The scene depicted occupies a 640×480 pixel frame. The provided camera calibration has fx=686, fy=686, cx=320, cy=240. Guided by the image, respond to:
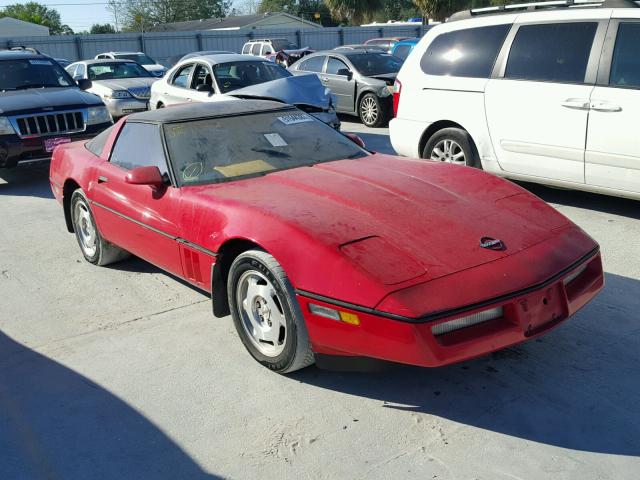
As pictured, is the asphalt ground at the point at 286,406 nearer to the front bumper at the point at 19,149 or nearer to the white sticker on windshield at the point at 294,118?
the white sticker on windshield at the point at 294,118

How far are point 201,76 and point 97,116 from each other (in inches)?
86.6

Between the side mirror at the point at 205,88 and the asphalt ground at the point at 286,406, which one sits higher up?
the side mirror at the point at 205,88

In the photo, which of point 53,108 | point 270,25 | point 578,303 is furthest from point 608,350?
point 270,25

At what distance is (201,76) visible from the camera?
11000 millimetres

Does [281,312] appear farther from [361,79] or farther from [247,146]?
[361,79]

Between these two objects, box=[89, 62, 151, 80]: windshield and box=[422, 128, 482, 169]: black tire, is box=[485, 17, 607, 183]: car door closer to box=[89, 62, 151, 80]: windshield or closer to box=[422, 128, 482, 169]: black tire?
box=[422, 128, 482, 169]: black tire

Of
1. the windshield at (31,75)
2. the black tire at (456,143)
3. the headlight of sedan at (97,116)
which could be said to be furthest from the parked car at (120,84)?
the black tire at (456,143)

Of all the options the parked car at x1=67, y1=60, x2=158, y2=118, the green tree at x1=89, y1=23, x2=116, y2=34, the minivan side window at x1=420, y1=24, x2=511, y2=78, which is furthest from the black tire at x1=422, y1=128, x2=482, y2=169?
the green tree at x1=89, y1=23, x2=116, y2=34

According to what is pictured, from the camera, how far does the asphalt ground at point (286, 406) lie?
2881 mm

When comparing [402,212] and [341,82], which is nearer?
[402,212]

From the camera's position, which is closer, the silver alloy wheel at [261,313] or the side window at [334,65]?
the silver alloy wheel at [261,313]

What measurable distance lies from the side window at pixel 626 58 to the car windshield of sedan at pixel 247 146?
245 centimetres

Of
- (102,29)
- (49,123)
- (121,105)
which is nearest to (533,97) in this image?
(49,123)

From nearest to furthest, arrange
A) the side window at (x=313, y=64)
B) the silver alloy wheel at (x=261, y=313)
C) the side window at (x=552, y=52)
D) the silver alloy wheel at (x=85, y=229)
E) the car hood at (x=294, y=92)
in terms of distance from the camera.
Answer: the silver alloy wheel at (x=261, y=313) → the silver alloy wheel at (x=85, y=229) → the side window at (x=552, y=52) → the car hood at (x=294, y=92) → the side window at (x=313, y=64)
